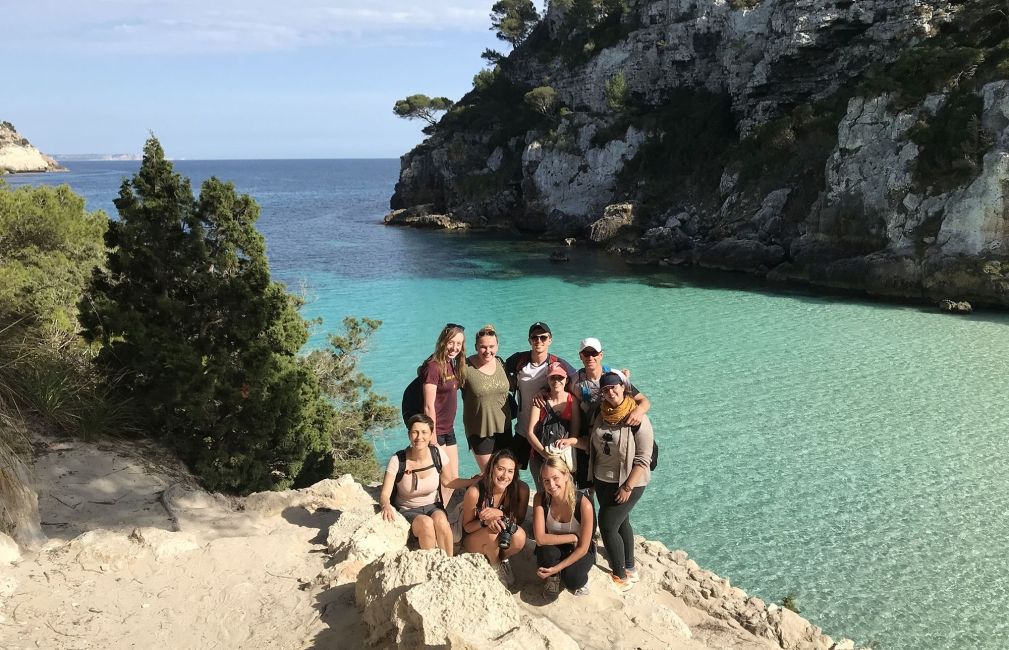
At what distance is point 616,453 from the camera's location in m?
5.80

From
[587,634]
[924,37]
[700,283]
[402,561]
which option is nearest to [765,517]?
[587,634]

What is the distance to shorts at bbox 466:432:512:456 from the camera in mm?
6633

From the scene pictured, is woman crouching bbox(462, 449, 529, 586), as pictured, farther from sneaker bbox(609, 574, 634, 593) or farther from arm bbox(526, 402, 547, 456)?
sneaker bbox(609, 574, 634, 593)

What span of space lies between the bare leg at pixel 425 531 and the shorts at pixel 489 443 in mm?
1158

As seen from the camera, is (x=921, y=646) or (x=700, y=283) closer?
(x=921, y=646)

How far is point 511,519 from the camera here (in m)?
5.77

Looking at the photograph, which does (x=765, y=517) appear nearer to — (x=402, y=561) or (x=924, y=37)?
(x=402, y=561)

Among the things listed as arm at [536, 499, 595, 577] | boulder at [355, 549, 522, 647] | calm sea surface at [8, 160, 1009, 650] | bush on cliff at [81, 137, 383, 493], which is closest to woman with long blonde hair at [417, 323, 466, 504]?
arm at [536, 499, 595, 577]

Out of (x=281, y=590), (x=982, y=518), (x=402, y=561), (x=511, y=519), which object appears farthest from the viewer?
(x=982, y=518)

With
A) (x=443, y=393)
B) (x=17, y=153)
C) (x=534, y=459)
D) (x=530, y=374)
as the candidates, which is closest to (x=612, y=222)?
(x=530, y=374)

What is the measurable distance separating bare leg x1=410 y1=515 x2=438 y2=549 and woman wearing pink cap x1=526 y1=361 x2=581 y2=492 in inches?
43.5

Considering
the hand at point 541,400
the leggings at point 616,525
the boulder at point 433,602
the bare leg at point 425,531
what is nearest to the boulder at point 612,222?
the hand at point 541,400

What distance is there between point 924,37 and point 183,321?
3831cm

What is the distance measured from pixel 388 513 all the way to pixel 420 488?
1.10ft
